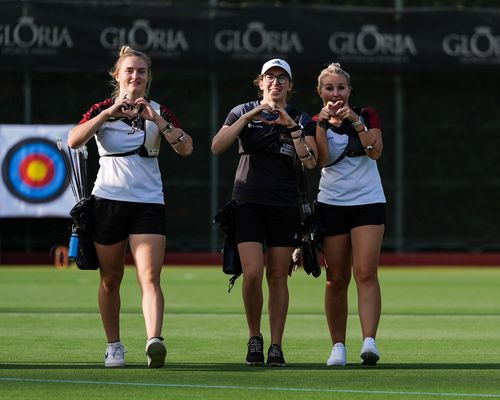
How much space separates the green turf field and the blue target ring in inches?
253

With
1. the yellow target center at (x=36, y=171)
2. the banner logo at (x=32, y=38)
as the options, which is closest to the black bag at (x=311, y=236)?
the banner logo at (x=32, y=38)

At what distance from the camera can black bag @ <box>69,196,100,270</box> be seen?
401 inches

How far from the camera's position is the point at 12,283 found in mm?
20781

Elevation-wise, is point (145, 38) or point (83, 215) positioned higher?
point (145, 38)

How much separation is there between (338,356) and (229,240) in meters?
1.12

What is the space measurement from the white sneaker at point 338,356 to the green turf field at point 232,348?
8 centimetres

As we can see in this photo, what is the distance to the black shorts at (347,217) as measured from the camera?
10.6 m

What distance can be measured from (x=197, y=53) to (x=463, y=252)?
596 centimetres

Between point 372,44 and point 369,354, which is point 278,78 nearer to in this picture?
point 369,354

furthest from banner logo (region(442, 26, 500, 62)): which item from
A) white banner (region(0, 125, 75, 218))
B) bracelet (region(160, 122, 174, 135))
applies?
bracelet (region(160, 122, 174, 135))

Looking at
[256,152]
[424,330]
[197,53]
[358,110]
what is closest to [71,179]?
[256,152]

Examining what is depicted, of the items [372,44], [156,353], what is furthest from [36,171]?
[156,353]

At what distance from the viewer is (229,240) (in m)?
10.6

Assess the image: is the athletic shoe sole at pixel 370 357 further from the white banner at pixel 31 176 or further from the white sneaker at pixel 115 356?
the white banner at pixel 31 176
